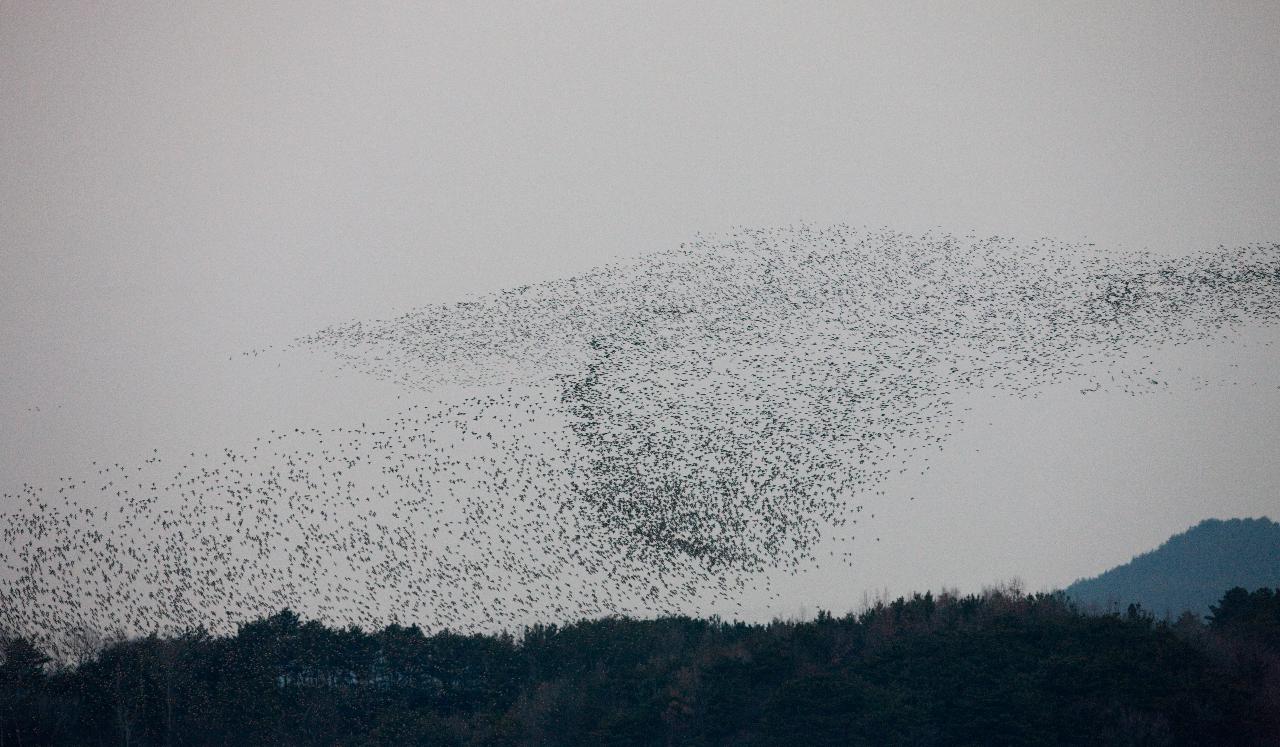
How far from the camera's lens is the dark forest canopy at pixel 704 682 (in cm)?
3825

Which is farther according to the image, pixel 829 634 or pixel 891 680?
pixel 829 634

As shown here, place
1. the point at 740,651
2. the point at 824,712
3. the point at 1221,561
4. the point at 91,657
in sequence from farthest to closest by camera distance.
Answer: the point at 1221,561 < the point at 91,657 < the point at 740,651 < the point at 824,712

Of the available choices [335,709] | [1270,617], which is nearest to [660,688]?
[335,709]

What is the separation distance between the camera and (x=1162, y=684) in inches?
1494

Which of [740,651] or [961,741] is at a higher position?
[740,651]

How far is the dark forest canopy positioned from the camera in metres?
38.2

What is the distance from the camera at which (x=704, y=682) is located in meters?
45.1

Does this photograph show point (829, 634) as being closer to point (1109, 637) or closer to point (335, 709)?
point (1109, 637)

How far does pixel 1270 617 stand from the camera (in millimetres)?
45094

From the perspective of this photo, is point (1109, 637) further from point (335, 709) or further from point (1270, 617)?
point (335, 709)

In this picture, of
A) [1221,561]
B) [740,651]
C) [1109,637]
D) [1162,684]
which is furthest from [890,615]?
[1221,561]

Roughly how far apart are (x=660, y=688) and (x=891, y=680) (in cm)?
975

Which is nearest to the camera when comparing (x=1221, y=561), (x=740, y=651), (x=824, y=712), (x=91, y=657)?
(x=824, y=712)

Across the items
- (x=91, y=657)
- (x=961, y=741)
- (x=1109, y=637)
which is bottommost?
(x=961, y=741)
